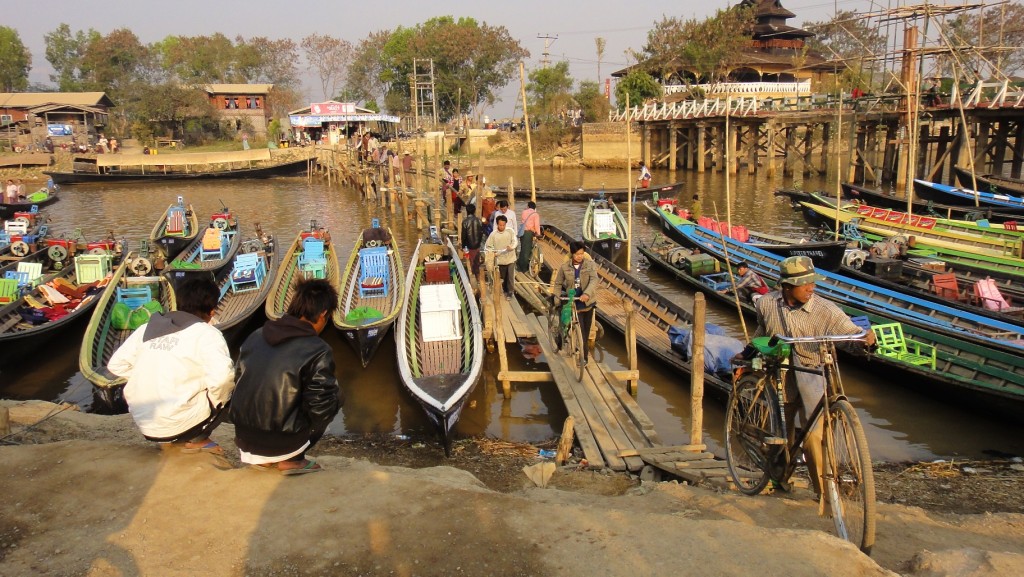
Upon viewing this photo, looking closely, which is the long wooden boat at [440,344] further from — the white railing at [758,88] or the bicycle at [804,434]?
the white railing at [758,88]

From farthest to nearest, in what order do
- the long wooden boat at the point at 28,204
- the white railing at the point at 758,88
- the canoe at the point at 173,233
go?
the white railing at the point at 758,88 → the long wooden boat at the point at 28,204 → the canoe at the point at 173,233

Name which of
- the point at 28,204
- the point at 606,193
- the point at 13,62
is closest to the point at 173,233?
the point at 28,204

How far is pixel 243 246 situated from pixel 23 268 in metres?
4.40

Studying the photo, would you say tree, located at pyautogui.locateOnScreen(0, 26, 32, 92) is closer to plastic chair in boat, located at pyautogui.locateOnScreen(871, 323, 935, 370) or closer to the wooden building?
the wooden building

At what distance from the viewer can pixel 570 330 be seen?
9.12m

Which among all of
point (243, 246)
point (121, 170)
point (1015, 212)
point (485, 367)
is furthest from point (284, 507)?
point (121, 170)

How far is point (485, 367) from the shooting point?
10828 mm

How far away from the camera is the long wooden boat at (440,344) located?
7.39m

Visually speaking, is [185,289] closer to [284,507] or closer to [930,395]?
[284,507]

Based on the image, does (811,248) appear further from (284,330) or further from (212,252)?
(212,252)

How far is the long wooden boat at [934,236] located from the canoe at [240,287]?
12.1 meters

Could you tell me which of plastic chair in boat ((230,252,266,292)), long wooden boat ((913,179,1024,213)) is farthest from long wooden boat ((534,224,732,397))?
long wooden boat ((913,179,1024,213))

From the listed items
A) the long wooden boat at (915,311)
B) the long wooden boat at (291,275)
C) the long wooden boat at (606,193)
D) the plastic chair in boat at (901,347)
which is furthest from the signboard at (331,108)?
the plastic chair in boat at (901,347)

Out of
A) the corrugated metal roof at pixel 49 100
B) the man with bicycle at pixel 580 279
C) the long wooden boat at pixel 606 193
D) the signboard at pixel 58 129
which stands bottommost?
the man with bicycle at pixel 580 279
